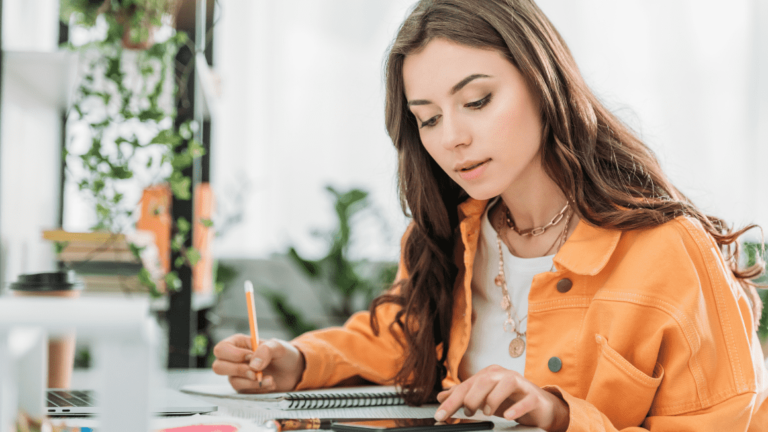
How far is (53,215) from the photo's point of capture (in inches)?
63.9

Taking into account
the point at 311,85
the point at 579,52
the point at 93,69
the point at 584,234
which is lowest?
the point at 584,234

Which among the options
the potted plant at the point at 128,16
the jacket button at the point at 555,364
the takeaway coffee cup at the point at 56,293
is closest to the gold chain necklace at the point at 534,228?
the jacket button at the point at 555,364

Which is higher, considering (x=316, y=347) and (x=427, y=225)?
(x=427, y=225)

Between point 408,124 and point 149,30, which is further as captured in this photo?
point 149,30

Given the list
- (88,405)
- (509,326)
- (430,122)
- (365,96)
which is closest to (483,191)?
(430,122)

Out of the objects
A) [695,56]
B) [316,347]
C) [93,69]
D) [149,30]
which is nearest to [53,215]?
[93,69]

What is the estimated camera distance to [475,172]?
0.87 metres

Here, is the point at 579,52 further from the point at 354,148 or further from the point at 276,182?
the point at 276,182

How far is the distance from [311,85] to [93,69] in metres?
1.93

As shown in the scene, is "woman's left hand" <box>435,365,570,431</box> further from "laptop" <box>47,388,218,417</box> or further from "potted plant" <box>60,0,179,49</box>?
"potted plant" <box>60,0,179,49</box>

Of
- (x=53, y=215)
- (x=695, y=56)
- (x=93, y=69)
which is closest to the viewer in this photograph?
(x=93, y=69)

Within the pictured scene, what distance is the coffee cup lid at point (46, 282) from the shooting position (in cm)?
71

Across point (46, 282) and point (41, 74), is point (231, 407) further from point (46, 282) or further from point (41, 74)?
point (41, 74)

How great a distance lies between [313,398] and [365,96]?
2.55 meters
